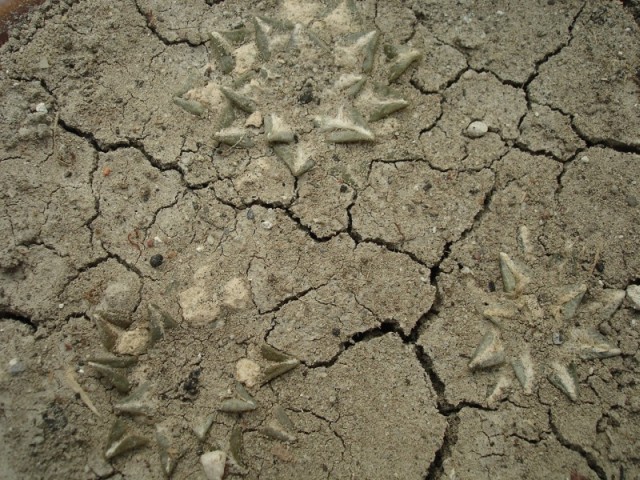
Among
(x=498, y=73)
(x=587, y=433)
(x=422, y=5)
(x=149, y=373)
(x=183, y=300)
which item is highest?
(x=422, y=5)

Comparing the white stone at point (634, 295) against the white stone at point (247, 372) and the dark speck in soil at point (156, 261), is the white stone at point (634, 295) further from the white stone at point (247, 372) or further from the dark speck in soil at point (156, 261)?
the dark speck in soil at point (156, 261)

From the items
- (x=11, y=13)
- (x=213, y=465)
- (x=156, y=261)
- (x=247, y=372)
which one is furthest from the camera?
(x=11, y=13)

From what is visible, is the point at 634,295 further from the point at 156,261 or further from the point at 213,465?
the point at 156,261

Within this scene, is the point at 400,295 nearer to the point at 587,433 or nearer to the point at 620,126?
the point at 587,433

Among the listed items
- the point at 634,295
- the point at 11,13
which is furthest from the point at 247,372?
the point at 11,13

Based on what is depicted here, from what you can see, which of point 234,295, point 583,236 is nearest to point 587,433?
point 583,236
